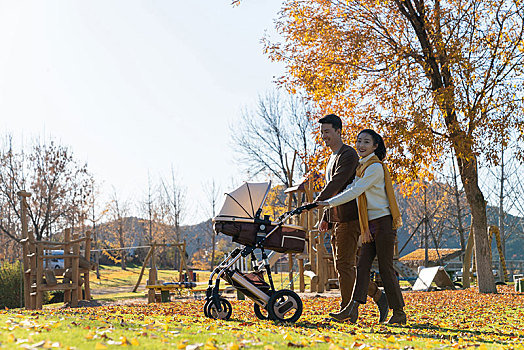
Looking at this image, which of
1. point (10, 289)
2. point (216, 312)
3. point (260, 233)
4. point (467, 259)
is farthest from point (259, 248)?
point (10, 289)

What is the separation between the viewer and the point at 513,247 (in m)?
71.8

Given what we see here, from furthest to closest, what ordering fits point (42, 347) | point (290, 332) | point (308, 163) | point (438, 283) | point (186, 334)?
point (438, 283) < point (308, 163) < point (290, 332) < point (186, 334) < point (42, 347)

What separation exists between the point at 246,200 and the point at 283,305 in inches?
54.2

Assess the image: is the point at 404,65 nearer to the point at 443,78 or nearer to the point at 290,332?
the point at 443,78

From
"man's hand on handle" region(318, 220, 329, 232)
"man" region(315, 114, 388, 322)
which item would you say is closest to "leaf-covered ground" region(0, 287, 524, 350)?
"man" region(315, 114, 388, 322)

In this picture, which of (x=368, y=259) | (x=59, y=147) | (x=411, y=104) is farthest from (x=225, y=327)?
(x=59, y=147)

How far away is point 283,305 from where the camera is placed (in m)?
6.39

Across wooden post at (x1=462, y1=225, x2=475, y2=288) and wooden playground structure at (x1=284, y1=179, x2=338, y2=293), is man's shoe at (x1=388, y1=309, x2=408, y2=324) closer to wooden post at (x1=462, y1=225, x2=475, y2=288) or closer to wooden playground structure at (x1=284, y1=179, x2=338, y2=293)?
wooden playground structure at (x1=284, y1=179, x2=338, y2=293)

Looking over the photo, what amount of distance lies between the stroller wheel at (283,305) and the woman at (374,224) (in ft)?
1.53

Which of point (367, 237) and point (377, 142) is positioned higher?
point (377, 142)

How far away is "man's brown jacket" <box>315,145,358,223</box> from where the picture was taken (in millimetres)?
6332

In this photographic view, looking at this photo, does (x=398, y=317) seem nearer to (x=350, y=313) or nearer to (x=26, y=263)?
(x=350, y=313)

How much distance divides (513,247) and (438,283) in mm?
60564

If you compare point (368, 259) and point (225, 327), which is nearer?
point (225, 327)
